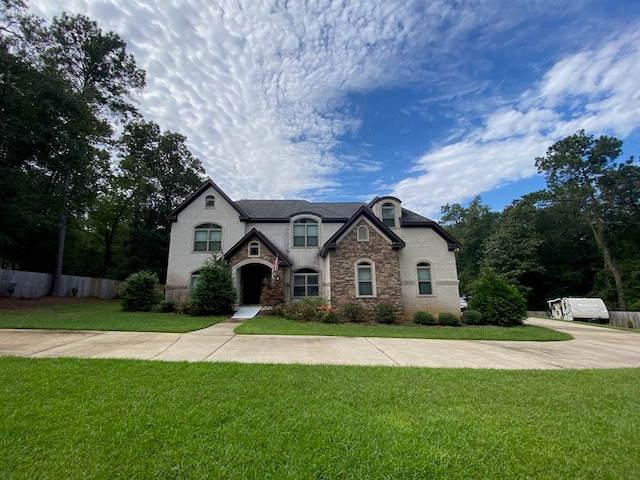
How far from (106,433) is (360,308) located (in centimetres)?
1258

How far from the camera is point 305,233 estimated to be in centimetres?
1906

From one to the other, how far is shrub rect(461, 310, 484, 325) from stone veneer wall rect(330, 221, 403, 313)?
312cm

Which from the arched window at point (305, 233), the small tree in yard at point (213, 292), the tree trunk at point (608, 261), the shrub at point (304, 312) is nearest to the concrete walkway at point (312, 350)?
the shrub at point (304, 312)

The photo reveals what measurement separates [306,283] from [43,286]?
20.5 m

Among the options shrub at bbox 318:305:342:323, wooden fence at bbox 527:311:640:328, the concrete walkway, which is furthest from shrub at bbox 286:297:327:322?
wooden fence at bbox 527:311:640:328

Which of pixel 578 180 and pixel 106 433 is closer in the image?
pixel 106 433

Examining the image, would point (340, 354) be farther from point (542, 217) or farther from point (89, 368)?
point (542, 217)

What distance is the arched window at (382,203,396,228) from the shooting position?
18125 millimetres

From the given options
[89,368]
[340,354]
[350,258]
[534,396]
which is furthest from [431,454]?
[350,258]

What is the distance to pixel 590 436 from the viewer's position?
3172mm

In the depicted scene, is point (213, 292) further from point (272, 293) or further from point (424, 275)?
point (424, 275)

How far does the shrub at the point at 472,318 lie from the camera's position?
46.5 feet

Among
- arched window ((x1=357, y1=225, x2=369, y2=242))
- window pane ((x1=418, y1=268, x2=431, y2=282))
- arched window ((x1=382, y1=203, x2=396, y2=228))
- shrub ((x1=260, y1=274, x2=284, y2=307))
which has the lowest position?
shrub ((x1=260, y1=274, x2=284, y2=307))

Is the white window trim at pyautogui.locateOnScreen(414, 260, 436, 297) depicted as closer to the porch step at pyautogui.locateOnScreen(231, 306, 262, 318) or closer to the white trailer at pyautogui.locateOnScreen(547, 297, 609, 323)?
the porch step at pyautogui.locateOnScreen(231, 306, 262, 318)
